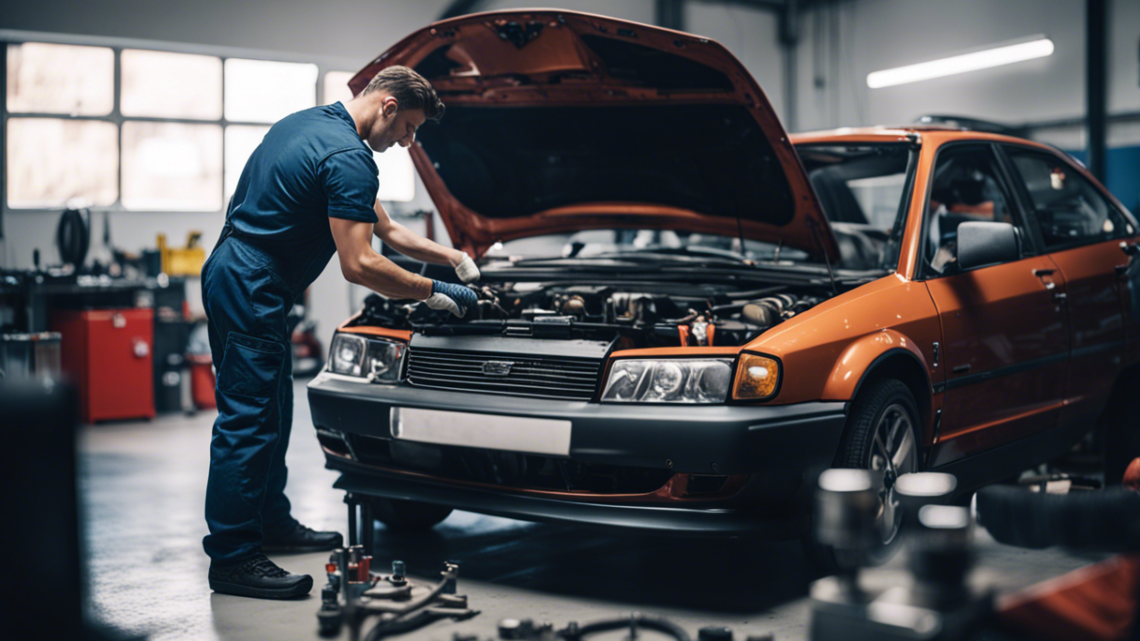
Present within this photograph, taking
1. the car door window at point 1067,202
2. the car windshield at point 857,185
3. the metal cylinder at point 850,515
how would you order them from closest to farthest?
the metal cylinder at point 850,515 → the car windshield at point 857,185 → the car door window at point 1067,202

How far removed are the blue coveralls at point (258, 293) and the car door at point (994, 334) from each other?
1.78 meters

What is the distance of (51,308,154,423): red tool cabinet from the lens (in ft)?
23.2

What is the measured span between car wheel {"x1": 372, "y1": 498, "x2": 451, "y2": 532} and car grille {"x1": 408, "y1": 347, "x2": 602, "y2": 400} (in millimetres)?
736

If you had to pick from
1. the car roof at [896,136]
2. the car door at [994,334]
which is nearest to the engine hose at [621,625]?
the car door at [994,334]

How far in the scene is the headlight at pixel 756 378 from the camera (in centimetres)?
246

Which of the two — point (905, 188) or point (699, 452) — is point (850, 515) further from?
point (905, 188)

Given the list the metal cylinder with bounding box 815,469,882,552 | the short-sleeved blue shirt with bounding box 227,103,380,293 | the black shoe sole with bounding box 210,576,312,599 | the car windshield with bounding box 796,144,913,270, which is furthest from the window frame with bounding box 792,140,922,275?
the black shoe sole with bounding box 210,576,312,599

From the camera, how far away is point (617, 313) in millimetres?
3051

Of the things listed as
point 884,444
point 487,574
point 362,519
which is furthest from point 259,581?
point 884,444

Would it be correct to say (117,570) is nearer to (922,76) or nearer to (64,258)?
(64,258)

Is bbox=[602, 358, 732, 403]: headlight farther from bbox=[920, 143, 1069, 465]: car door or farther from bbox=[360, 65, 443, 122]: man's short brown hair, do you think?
bbox=[360, 65, 443, 122]: man's short brown hair

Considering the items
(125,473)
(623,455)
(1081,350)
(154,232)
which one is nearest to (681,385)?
(623,455)

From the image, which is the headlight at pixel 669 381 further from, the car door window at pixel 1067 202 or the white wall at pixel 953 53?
the white wall at pixel 953 53

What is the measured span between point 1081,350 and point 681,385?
72.7 inches
